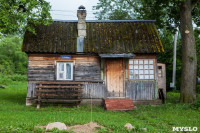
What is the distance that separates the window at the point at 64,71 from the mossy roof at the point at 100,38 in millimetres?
917

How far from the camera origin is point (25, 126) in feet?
25.3

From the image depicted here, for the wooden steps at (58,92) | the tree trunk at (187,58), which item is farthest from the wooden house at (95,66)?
the tree trunk at (187,58)

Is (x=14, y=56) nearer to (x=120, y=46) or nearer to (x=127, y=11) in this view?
(x=127, y=11)

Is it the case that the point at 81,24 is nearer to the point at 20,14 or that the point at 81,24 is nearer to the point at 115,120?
the point at 20,14

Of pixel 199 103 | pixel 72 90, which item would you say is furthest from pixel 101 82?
pixel 199 103

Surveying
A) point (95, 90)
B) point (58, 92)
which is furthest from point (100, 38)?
point (58, 92)

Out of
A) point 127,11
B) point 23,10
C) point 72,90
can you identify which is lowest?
point 72,90

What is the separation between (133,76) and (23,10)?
8.45 metres

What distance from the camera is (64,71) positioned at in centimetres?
1434

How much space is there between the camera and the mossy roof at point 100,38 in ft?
46.6

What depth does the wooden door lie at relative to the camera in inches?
568

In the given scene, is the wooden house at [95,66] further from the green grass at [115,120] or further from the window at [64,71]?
the green grass at [115,120]

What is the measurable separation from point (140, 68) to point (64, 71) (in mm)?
4942

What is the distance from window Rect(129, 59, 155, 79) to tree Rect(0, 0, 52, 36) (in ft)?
20.5
